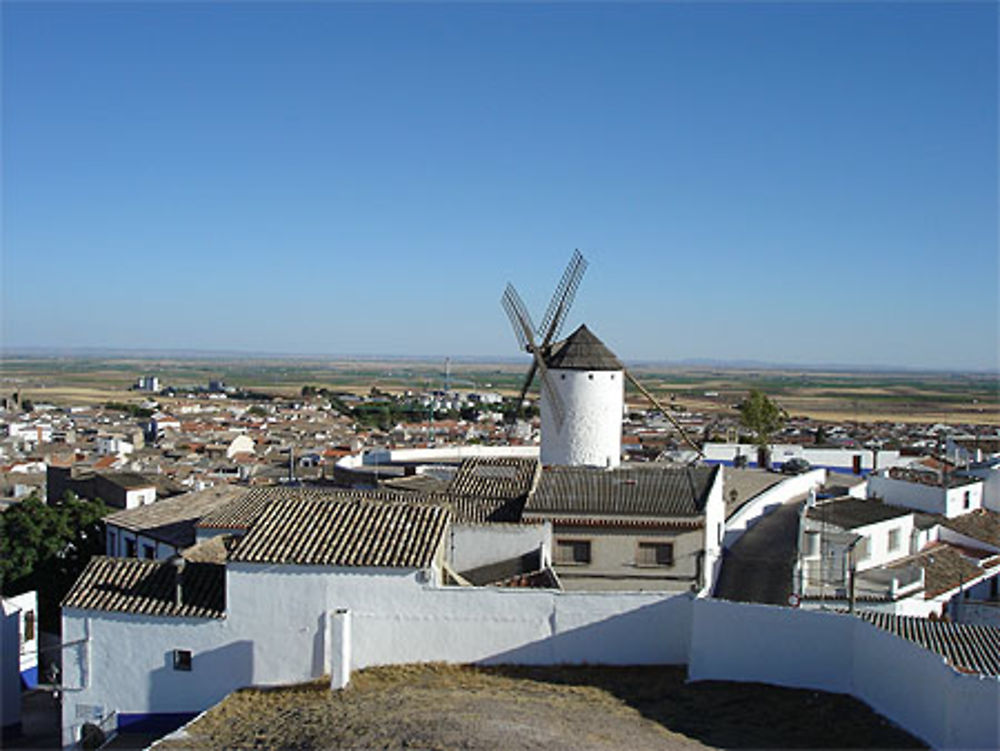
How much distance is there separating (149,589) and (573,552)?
6645 mm

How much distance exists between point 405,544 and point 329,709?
2.36 metres

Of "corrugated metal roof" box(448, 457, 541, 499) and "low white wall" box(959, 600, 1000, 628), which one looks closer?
"corrugated metal roof" box(448, 457, 541, 499)

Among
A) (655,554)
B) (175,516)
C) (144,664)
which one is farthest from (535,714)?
(175,516)

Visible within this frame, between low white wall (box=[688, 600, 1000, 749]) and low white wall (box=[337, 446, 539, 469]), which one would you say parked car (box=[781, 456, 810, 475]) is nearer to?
low white wall (box=[337, 446, 539, 469])

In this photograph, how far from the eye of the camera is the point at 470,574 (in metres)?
15.4

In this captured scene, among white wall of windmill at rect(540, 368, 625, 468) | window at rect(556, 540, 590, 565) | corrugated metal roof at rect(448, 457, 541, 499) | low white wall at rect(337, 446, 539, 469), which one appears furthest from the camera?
low white wall at rect(337, 446, 539, 469)

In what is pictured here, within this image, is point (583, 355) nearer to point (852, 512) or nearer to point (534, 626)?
point (852, 512)

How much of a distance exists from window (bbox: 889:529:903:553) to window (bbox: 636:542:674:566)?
6.56 m

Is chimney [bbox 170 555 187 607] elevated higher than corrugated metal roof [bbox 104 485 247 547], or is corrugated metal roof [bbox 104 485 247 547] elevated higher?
chimney [bbox 170 555 187 607]

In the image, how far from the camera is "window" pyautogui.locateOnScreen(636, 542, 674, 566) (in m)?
16.3

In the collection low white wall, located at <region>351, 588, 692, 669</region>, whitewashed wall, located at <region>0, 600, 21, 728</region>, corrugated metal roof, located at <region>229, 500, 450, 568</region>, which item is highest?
corrugated metal roof, located at <region>229, 500, 450, 568</region>

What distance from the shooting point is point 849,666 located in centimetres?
1130

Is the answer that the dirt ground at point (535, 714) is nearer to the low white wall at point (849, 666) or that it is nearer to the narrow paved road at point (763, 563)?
the low white wall at point (849, 666)

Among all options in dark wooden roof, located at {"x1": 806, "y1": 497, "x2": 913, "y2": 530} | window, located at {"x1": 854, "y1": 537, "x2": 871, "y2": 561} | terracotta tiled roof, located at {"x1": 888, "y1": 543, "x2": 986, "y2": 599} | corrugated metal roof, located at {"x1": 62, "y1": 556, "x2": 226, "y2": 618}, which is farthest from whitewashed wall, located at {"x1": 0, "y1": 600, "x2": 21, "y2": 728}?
terracotta tiled roof, located at {"x1": 888, "y1": 543, "x2": 986, "y2": 599}
